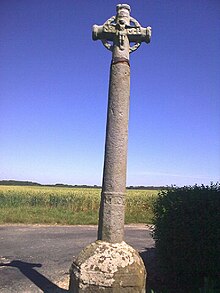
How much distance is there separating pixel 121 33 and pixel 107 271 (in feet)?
10.9

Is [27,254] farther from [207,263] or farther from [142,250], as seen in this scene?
[207,263]

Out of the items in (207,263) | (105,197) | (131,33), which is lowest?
(207,263)

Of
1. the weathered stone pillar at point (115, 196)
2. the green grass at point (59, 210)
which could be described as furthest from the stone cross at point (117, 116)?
the green grass at point (59, 210)

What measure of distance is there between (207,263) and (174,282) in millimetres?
896

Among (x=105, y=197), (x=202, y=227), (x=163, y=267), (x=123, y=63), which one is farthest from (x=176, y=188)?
(x=123, y=63)

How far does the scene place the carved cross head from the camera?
4492 millimetres

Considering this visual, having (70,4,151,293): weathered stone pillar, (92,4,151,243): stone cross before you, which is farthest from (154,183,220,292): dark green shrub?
(92,4,151,243): stone cross

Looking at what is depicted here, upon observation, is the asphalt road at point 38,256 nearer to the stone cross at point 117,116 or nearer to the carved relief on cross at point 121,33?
the stone cross at point 117,116

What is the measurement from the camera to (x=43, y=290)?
18.1 feet

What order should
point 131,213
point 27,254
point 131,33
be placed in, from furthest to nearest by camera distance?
point 131,213
point 27,254
point 131,33

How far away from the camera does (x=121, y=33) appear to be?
4.46 meters

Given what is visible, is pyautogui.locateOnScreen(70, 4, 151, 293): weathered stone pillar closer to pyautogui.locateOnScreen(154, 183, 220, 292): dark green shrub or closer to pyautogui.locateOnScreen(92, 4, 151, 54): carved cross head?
pyautogui.locateOnScreen(92, 4, 151, 54): carved cross head

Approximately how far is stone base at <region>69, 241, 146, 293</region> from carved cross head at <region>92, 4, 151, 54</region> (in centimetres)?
289

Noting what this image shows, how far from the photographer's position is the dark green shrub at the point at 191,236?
5672 mm
